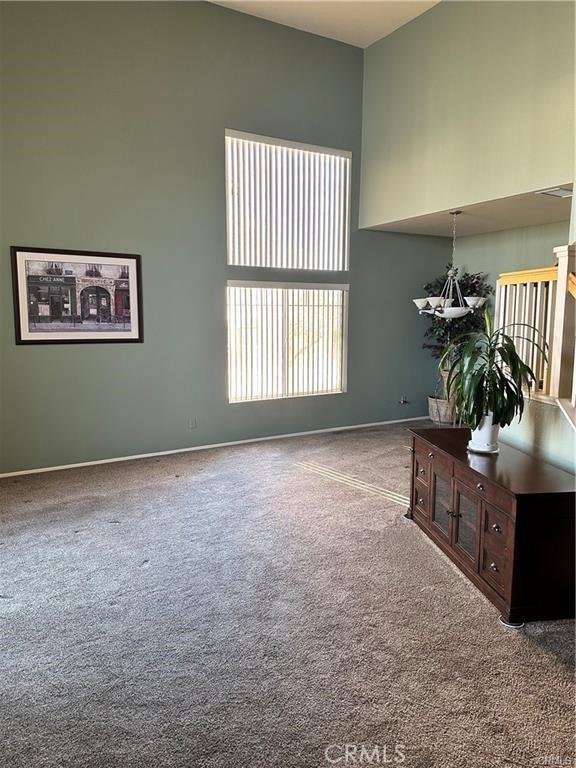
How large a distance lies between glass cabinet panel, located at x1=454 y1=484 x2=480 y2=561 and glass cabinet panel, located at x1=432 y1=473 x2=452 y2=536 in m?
0.10

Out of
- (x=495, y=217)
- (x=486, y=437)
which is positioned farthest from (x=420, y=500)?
(x=495, y=217)

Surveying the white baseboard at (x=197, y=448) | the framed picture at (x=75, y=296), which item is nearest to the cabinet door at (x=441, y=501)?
the white baseboard at (x=197, y=448)

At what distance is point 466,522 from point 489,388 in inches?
32.4

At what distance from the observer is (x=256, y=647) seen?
7.92 ft

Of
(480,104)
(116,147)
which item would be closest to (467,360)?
(480,104)

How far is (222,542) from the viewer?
11.5 ft

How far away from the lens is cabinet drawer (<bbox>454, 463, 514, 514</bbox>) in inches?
102

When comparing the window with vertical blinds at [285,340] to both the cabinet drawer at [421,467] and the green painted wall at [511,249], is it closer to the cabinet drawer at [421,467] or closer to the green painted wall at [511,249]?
the green painted wall at [511,249]

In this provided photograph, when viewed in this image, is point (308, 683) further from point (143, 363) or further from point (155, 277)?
point (155, 277)

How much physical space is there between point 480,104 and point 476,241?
2369 millimetres

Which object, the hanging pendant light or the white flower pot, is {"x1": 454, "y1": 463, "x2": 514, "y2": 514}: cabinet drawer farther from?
the hanging pendant light

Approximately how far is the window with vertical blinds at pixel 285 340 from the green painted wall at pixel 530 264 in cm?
194

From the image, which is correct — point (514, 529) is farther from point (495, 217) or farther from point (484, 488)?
point (495, 217)

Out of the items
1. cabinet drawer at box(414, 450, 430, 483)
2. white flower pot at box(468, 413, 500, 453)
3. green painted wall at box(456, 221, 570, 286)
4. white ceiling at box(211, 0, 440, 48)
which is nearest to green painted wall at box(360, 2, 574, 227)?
white ceiling at box(211, 0, 440, 48)
